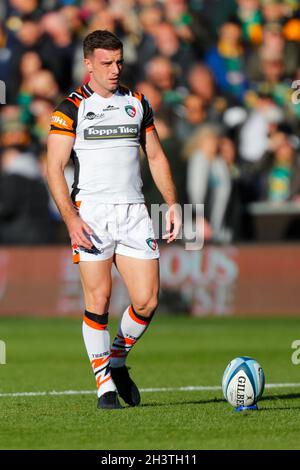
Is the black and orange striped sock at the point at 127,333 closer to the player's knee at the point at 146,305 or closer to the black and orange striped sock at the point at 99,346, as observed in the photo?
the player's knee at the point at 146,305

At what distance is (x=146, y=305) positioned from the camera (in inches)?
371

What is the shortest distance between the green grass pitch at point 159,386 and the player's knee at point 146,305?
705 mm

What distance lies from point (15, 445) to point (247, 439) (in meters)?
1.39

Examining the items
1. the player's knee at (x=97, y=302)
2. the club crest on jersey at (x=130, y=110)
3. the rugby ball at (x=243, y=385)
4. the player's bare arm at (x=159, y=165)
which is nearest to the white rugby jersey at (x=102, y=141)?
the club crest on jersey at (x=130, y=110)

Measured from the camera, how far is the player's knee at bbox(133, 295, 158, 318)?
30.9 ft

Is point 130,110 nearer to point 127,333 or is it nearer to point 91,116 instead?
point 91,116

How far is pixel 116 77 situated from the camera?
30.1 ft

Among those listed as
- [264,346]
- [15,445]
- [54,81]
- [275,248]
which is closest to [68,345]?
[264,346]

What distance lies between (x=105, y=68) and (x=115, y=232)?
120 centimetres

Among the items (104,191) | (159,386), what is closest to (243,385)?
(104,191)

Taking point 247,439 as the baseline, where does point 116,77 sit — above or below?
above

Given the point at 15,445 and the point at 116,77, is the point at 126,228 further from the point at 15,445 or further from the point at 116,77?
the point at 15,445

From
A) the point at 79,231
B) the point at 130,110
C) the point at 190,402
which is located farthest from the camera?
the point at 190,402

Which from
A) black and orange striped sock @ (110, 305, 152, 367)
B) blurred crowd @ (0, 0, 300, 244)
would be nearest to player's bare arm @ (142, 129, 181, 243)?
black and orange striped sock @ (110, 305, 152, 367)
